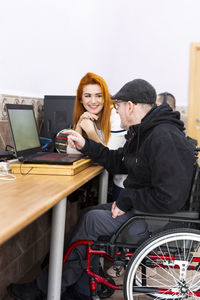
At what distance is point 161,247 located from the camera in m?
1.42

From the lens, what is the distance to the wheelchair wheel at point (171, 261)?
1356mm

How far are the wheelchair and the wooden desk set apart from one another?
169 millimetres

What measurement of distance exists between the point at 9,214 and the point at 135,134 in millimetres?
777

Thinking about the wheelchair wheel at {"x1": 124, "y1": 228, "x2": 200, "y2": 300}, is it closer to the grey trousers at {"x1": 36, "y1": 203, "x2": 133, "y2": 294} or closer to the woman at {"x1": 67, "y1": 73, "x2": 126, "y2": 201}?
the grey trousers at {"x1": 36, "y1": 203, "x2": 133, "y2": 294}

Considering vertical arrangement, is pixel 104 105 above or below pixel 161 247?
above

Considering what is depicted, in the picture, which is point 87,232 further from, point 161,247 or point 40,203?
point 40,203

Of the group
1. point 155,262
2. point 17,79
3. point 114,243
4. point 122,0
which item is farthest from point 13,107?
point 122,0

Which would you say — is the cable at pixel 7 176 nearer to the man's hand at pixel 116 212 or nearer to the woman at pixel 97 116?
the man's hand at pixel 116 212

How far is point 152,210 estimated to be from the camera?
1.40 metres

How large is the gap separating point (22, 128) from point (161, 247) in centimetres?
94

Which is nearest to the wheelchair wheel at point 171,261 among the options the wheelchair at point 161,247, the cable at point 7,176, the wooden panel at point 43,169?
the wheelchair at point 161,247

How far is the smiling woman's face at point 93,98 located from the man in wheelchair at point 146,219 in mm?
653

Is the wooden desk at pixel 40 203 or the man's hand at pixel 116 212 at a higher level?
the wooden desk at pixel 40 203

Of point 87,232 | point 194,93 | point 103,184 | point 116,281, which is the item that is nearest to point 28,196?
point 87,232
